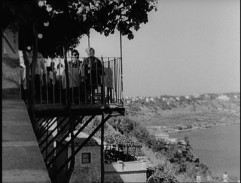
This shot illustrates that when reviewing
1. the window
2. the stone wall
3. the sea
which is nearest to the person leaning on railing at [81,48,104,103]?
the stone wall

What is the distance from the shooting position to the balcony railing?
7.48 meters

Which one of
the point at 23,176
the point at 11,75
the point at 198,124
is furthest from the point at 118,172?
the point at 198,124

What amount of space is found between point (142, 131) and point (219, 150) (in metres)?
79.3

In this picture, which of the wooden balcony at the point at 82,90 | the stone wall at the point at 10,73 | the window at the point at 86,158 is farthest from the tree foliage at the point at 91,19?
the window at the point at 86,158

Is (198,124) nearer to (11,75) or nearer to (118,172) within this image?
(118,172)

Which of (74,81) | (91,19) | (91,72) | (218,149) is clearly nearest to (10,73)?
(91,19)

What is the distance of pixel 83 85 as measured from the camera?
7.77 m

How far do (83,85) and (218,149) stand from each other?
13845 cm

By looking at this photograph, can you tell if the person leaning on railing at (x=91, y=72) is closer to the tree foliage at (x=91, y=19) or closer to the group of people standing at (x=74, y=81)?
the group of people standing at (x=74, y=81)

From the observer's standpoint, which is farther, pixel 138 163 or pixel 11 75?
pixel 138 163

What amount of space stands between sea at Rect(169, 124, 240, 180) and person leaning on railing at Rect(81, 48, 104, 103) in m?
92.7

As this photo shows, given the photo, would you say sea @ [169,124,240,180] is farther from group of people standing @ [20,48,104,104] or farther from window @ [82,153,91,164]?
group of people standing @ [20,48,104,104]

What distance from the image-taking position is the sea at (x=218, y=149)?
369ft

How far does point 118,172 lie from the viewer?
30406 millimetres
